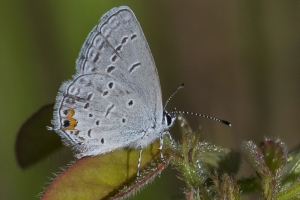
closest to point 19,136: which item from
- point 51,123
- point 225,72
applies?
point 51,123

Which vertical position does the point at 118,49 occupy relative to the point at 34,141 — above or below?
above

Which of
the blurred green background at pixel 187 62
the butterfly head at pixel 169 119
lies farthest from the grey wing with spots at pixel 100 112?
the blurred green background at pixel 187 62

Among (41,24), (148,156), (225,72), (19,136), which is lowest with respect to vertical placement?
(225,72)

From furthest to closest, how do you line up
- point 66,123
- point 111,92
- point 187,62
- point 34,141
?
point 187,62 < point 111,92 < point 66,123 < point 34,141

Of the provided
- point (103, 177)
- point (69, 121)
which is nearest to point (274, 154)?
point (103, 177)

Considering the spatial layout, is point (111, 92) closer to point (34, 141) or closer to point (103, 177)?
point (34, 141)

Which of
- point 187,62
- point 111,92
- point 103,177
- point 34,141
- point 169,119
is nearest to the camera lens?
point 103,177

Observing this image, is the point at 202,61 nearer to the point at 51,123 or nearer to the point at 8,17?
the point at 8,17
